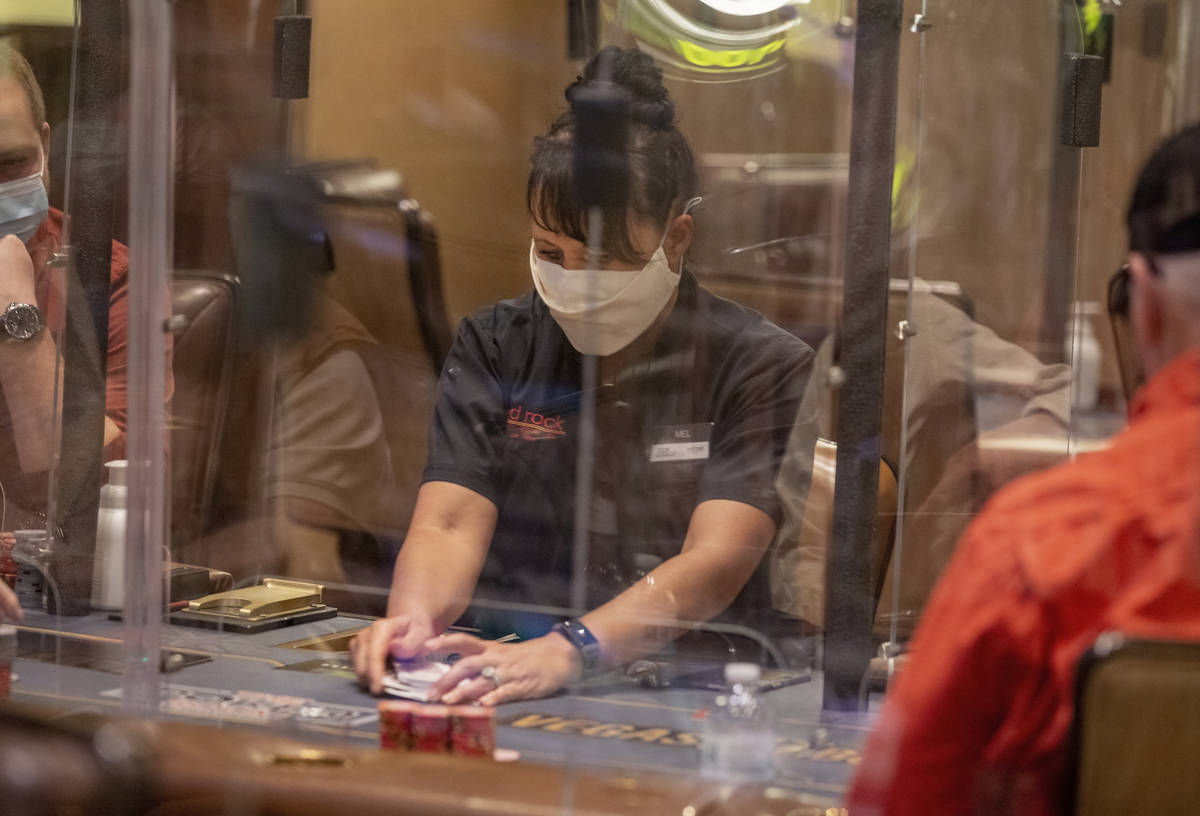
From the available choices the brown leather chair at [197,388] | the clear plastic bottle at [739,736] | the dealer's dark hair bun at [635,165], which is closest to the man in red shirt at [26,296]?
the brown leather chair at [197,388]

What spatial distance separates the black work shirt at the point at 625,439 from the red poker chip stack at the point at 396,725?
1.04 ft

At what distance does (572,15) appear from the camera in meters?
2.04

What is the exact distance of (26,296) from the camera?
1854 millimetres

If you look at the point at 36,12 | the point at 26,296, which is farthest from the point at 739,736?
the point at 36,12

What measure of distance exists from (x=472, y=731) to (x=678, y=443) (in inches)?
20.7

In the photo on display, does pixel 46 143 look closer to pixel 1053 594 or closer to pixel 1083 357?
pixel 1083 357

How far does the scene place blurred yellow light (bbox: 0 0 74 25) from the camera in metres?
1.88

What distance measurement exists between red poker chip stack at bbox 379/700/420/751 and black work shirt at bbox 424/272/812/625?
12.5 inches

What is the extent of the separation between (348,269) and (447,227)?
30 centimetres

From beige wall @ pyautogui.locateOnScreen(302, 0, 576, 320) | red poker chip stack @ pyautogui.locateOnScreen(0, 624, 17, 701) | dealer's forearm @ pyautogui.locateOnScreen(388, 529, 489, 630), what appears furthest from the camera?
beige wall @ pyautogui.locateOnScreen(302, 0, 576, 320)

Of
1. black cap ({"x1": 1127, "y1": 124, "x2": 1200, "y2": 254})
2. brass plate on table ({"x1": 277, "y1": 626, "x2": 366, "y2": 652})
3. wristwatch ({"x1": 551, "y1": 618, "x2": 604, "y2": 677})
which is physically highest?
black cap ({"x1": 1127, "y1": 124, "x2": 1200, "y2": 254})

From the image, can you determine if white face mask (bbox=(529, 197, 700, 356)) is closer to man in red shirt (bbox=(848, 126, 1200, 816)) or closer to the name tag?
the name tag

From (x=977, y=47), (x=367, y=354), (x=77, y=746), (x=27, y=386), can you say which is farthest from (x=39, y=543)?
(x=977, y=47)

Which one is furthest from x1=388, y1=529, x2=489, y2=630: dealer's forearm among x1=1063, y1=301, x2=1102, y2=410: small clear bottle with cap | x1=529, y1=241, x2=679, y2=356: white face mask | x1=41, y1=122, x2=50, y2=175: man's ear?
x1=1063, y1=301, x2=1102, y2=410: small clear bottle with cap
